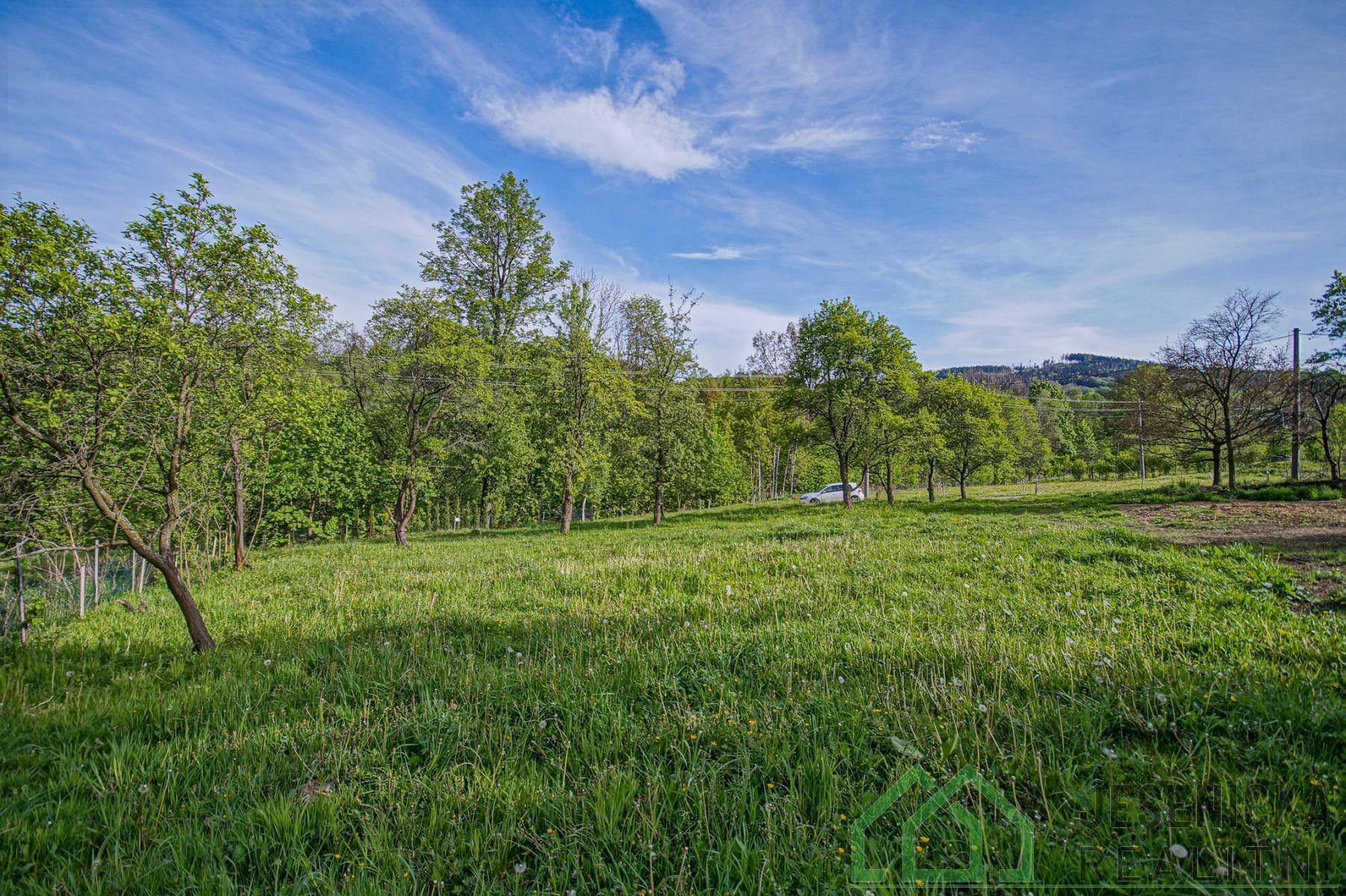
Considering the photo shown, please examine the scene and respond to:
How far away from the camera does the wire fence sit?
7.34 meters

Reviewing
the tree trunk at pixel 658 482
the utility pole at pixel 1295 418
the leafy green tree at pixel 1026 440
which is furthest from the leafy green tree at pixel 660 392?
the leafy green tree at pixel 1026 440

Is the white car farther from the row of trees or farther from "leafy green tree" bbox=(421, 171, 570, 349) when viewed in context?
"leafy green tree" bbox=(421, 171, 570, 349)

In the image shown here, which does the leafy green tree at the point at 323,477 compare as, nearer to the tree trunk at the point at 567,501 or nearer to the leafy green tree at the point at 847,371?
the tree trunk at the point at 567,501

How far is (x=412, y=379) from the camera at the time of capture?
19.9 metres

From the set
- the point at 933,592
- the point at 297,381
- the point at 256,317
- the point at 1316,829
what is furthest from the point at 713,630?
the point at 297,381

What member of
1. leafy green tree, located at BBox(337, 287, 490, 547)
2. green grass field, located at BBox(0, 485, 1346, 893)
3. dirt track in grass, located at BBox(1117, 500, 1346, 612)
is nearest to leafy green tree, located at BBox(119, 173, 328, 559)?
green grass field, located at BBox(0, 485, 1346, 893)

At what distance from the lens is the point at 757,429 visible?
39781mm

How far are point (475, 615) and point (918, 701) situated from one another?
529 cm

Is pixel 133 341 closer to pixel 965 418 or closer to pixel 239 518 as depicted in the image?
pixel 239 518

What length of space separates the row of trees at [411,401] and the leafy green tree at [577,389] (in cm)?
11

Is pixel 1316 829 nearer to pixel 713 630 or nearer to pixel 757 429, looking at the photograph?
pixel 713 630

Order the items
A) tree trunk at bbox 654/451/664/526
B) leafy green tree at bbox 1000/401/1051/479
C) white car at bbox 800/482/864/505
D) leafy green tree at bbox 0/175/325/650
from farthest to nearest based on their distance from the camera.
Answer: leafy green tree at bbox 1000/401/1051/479 < white car at bbox 800/482/864/505 < tree trunk at bbox 654/451/664/526 < leafy green tree at bbox 0/175/325/650

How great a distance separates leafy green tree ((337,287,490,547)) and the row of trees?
0.33 ft

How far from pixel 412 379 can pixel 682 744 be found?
20.2m
